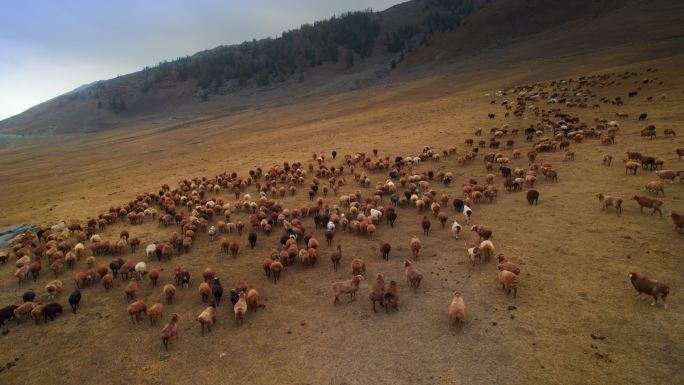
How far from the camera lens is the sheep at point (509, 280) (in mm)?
12198

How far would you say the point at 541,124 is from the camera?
3456cm

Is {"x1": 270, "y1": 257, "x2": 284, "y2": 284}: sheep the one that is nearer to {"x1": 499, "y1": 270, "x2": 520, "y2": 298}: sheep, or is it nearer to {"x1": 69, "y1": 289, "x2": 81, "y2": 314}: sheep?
{"x1": 69, "y1": 289, "x2": 81, "y2": 314}: sheep

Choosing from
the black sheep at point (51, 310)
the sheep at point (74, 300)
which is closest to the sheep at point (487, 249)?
the sheep at point (74, 300)

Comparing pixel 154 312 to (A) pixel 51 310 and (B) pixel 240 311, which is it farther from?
(A) pixel 51 310

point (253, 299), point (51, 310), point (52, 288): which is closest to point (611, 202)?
point (253, 299)

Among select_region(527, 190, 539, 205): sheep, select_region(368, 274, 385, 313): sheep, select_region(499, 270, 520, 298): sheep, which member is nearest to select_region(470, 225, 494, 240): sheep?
select_region(499, 270, 520, 298): sheep

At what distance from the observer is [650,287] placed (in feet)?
35.9

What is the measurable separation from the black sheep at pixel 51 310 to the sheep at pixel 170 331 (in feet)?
15.9

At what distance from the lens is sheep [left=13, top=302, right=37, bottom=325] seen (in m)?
13.9

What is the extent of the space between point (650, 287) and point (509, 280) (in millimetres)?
3572

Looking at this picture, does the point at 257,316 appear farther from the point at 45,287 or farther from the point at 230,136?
the point at 230,136

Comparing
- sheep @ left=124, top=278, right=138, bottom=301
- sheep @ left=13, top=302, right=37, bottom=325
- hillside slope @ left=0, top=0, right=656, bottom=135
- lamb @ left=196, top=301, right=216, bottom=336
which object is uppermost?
hillside slope @ left=0, top=0, right=656, bottom=135

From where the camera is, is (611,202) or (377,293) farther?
(611,202)

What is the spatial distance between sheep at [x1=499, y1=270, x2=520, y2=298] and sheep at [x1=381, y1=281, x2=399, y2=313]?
3.32 meters
